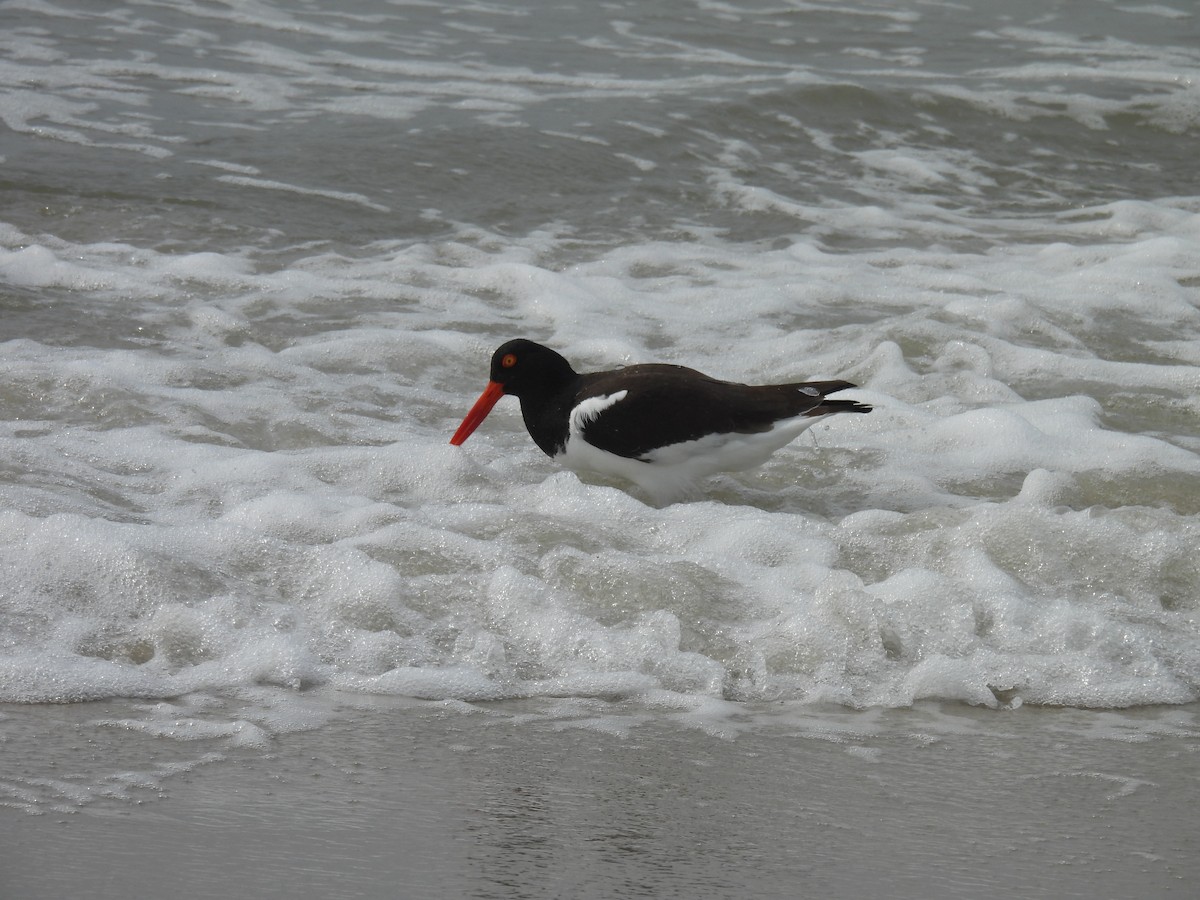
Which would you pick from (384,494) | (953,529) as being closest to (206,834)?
(384,494)

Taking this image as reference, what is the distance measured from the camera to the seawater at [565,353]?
3697 mm

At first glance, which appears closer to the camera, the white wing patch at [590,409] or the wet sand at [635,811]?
the wet sand at [635,811]

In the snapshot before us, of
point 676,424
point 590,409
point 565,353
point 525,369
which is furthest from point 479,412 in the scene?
point 565,353

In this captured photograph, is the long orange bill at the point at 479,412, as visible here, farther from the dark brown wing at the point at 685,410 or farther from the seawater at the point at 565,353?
the dark brown wing at the point at 685,410

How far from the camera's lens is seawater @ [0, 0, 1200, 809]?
370 cm

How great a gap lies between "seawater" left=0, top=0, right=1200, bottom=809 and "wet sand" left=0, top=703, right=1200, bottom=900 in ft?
0.50

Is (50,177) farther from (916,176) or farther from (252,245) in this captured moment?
(916,176)

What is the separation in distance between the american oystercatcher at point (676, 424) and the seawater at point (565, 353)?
176 mm

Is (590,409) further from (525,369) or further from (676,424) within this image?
(525,369)

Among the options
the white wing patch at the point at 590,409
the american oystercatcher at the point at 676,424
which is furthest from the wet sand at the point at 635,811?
the white wing patch at the point at 590,409

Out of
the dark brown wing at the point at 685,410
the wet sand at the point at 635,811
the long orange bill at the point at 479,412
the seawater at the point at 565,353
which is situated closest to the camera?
the wet sand at the point at 635,811

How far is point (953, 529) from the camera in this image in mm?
4500

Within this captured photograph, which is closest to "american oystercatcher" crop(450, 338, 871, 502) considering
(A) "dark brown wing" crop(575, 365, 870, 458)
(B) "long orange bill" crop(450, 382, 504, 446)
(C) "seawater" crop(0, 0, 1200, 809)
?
(A) "dark brown wing" crop(575, 365, 870, 458)

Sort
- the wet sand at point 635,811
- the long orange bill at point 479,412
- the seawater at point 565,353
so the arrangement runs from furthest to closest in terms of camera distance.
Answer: the long orange bill at point 479,412 → the seawater at point 565,353 → the wet sand at point 635,811
